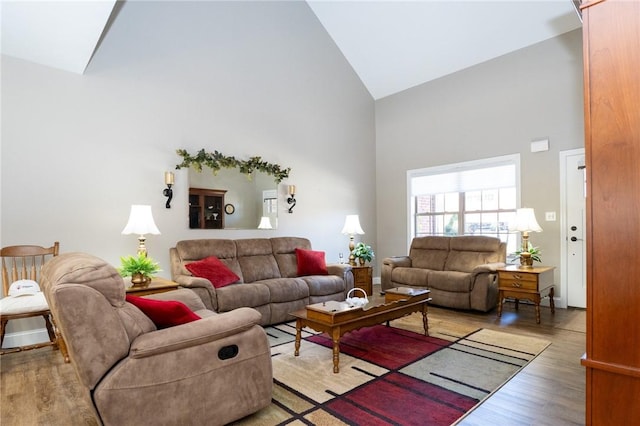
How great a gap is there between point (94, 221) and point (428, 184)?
4.83 meters

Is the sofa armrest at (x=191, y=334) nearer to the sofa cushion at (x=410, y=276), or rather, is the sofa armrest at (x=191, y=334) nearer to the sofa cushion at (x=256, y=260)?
the sofa cushion at (x=256, y=260)

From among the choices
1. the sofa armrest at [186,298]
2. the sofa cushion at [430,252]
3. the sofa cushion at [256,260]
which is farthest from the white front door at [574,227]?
the sofa armrest at [186,298]

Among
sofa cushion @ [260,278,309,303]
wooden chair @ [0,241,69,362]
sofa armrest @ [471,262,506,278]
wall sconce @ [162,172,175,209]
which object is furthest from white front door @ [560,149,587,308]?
wooden chair @ [0,241,69,362]

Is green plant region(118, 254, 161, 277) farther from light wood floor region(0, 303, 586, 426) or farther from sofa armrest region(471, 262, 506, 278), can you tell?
sofa armrest region(471, 262, 506, 278)

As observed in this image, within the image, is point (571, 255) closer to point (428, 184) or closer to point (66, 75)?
point (428, 184)

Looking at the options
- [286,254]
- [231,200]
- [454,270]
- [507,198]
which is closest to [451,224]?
[507,198]

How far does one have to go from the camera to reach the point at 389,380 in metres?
2.48

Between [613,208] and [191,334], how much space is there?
1828 mm

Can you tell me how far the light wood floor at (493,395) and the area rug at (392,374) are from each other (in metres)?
0.11

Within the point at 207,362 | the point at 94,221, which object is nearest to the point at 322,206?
the point at 94,221

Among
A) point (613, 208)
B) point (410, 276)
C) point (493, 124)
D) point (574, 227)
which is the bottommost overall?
point (410, 276)

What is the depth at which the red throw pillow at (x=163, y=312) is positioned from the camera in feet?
6.29

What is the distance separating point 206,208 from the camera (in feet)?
15.2

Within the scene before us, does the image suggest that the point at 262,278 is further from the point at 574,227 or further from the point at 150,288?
the point at 574,227
